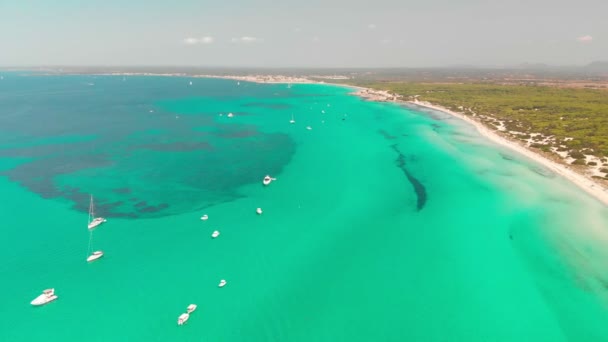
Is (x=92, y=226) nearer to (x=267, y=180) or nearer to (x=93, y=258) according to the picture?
(x=93, y=258)

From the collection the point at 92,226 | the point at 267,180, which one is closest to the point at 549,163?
the point at 267,180

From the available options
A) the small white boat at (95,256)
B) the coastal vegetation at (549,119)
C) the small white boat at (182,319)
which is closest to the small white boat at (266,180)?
the small white boat at (95,256)

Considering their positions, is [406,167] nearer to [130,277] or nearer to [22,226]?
[130,277]

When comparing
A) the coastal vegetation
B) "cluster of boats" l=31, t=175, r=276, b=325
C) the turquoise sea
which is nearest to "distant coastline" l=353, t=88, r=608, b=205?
the turquoise sea

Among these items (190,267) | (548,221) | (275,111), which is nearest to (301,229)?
(190,267)

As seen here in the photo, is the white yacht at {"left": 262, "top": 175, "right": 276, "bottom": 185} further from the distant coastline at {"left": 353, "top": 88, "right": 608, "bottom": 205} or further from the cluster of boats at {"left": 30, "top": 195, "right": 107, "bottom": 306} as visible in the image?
the distant coastline at {"left": 353, "top": 88, "right": 608, "bottom": 205}

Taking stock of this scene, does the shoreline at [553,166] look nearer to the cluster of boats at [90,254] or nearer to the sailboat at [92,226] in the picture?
the sailboat at [92,226]
